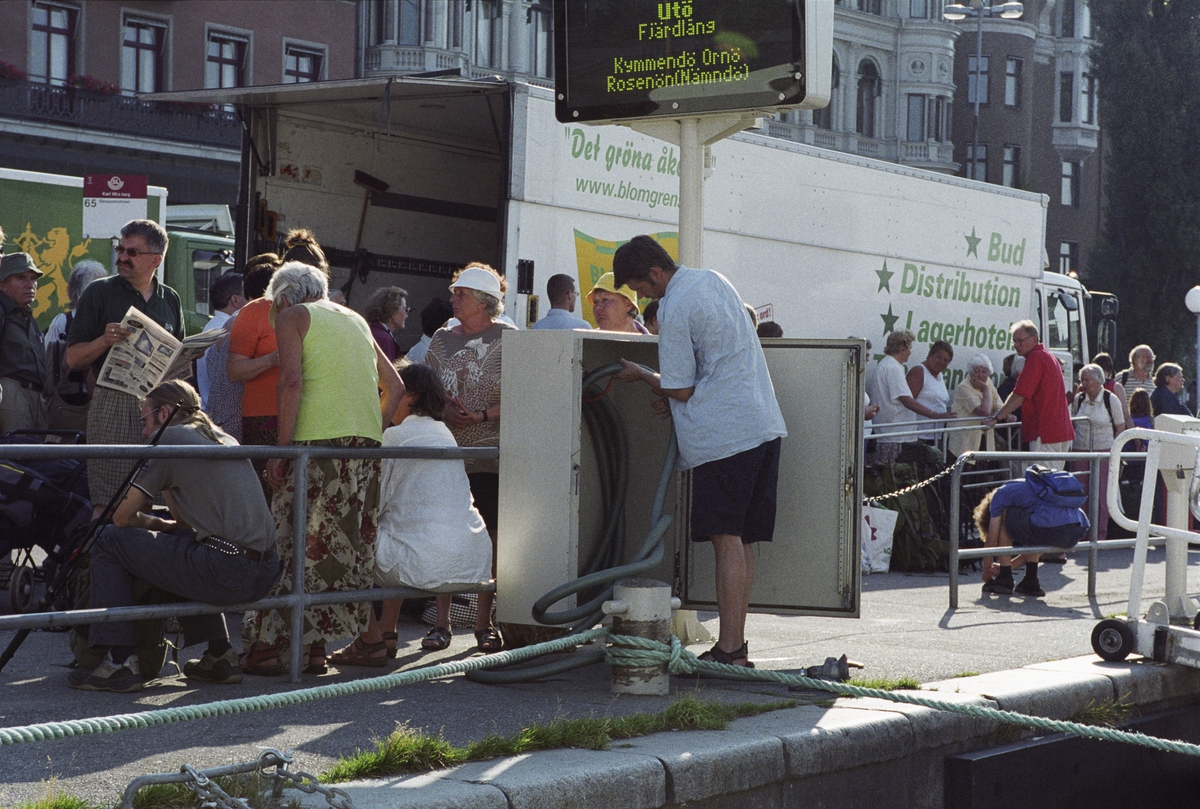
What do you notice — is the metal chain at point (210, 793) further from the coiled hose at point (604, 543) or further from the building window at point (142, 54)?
the building window at point (142, 54)

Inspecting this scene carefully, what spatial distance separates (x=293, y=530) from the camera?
20.1 ft

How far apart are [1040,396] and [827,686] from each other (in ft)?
26.6

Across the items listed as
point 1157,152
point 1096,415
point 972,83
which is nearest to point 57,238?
point 1096,415

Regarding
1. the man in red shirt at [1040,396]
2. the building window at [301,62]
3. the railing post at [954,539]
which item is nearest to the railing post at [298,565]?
the railing post at [954,539]

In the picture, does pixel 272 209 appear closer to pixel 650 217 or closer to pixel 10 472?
pixel 650 217

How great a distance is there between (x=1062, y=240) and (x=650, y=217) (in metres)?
47.3

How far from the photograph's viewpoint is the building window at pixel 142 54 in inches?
1361

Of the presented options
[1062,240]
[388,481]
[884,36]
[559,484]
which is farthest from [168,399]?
[1062,240]

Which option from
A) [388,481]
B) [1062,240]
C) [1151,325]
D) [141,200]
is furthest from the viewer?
[1062,240]

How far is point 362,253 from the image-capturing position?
456 inches

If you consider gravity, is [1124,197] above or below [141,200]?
above

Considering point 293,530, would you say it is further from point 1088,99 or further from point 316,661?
point 1088,99

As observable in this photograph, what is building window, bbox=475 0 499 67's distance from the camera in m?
42.1

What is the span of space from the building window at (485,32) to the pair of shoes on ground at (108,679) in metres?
37.7
